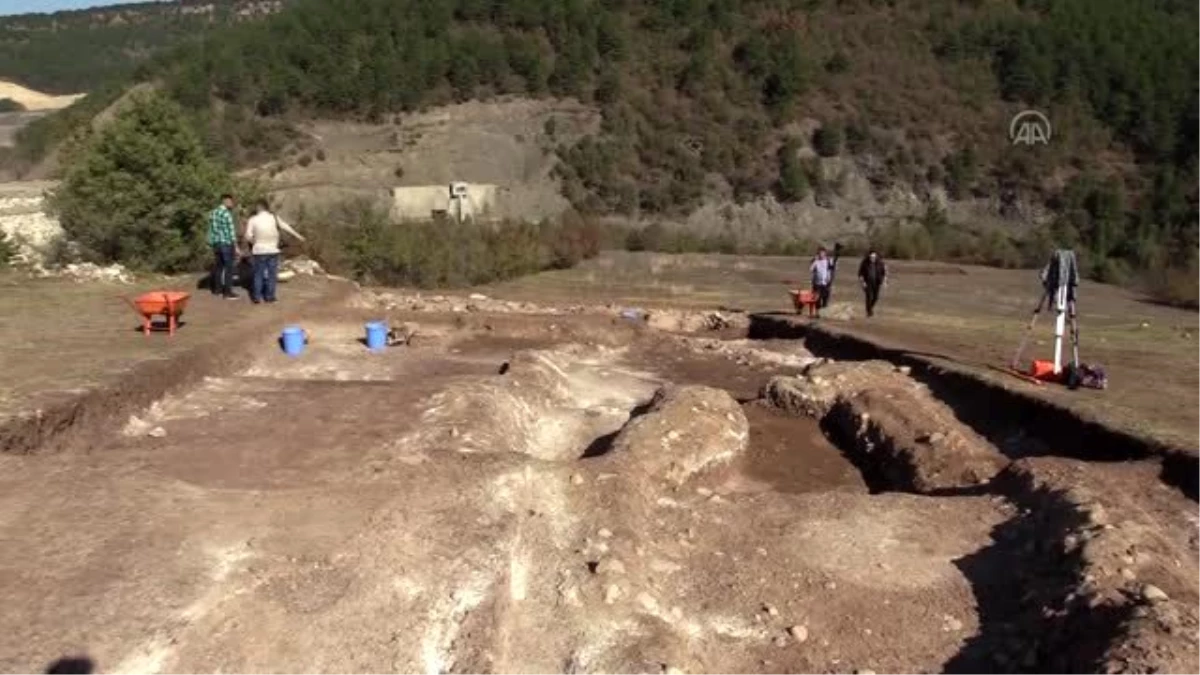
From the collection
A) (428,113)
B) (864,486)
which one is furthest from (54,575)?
(428,113)

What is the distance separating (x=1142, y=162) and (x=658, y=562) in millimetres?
59822

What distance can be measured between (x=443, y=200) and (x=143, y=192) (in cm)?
2816

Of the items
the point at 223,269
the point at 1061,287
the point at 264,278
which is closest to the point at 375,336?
the point at 264,278

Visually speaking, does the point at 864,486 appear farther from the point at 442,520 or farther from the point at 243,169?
the point at 243,169

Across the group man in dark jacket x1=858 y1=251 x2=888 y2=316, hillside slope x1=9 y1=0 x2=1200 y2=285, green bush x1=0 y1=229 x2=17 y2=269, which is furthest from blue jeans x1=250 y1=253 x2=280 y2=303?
hillside slope x1=9 y1=0 x2=1200 y2=285

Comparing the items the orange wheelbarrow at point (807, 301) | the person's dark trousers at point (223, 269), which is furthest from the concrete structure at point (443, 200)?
the person's dark trousers at point (223, 269)

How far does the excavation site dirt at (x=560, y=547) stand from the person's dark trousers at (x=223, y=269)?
208 inches

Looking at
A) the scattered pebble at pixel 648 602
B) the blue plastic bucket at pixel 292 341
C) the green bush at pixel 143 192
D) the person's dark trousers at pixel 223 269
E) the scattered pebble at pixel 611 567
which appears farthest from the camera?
the green bush at pixel 143 192

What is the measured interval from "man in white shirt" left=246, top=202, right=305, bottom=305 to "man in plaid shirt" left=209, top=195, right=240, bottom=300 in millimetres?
357

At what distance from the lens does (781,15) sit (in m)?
67.1

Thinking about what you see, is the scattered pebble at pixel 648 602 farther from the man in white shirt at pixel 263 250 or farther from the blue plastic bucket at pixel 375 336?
the man in white shirt at pixel 263 250

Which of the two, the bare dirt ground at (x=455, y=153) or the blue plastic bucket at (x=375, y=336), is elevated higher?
the bare dirt ground at (x=455, y=153)

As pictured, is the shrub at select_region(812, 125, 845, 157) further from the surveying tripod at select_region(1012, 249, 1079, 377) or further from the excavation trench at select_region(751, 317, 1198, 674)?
the surveying tripod at select_region(1012, 249, 1079, 377)

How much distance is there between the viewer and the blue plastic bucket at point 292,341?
15.0m
